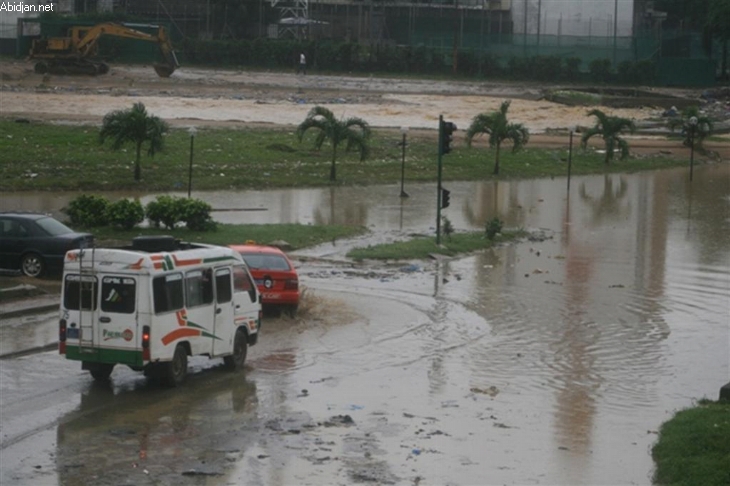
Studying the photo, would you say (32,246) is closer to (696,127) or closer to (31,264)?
(31,264)

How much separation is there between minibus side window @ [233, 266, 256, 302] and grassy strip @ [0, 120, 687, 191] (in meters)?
25.6

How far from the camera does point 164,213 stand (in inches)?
1371

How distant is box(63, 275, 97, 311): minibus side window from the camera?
18703 millimetres

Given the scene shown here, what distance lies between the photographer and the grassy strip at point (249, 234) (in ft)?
110

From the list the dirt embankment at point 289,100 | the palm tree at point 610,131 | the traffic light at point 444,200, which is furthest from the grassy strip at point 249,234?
the dirt embankment at point 289,100

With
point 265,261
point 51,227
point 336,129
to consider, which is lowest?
point 265,261

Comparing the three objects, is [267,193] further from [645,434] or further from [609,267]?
[645,434]

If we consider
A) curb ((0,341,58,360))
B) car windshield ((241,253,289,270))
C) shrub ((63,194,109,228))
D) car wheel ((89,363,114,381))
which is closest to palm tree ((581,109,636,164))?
shrub ((63,194,109,228))

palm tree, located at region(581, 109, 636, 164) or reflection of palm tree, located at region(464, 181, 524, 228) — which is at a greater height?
palm tree, located at region(581, 109, 636, 164)

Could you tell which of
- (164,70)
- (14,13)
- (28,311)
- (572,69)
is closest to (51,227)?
(28,311)

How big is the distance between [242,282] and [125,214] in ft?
45.5

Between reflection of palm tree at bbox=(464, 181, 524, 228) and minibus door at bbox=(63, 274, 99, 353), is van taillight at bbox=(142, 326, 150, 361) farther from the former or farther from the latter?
reflection of palm tree at bbox=(464, 181, 524, 228)

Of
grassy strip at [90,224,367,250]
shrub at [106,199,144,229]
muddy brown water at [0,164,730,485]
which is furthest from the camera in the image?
shrub at [106,199,144,229]

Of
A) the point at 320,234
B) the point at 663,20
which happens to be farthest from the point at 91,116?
the point at 663,20
